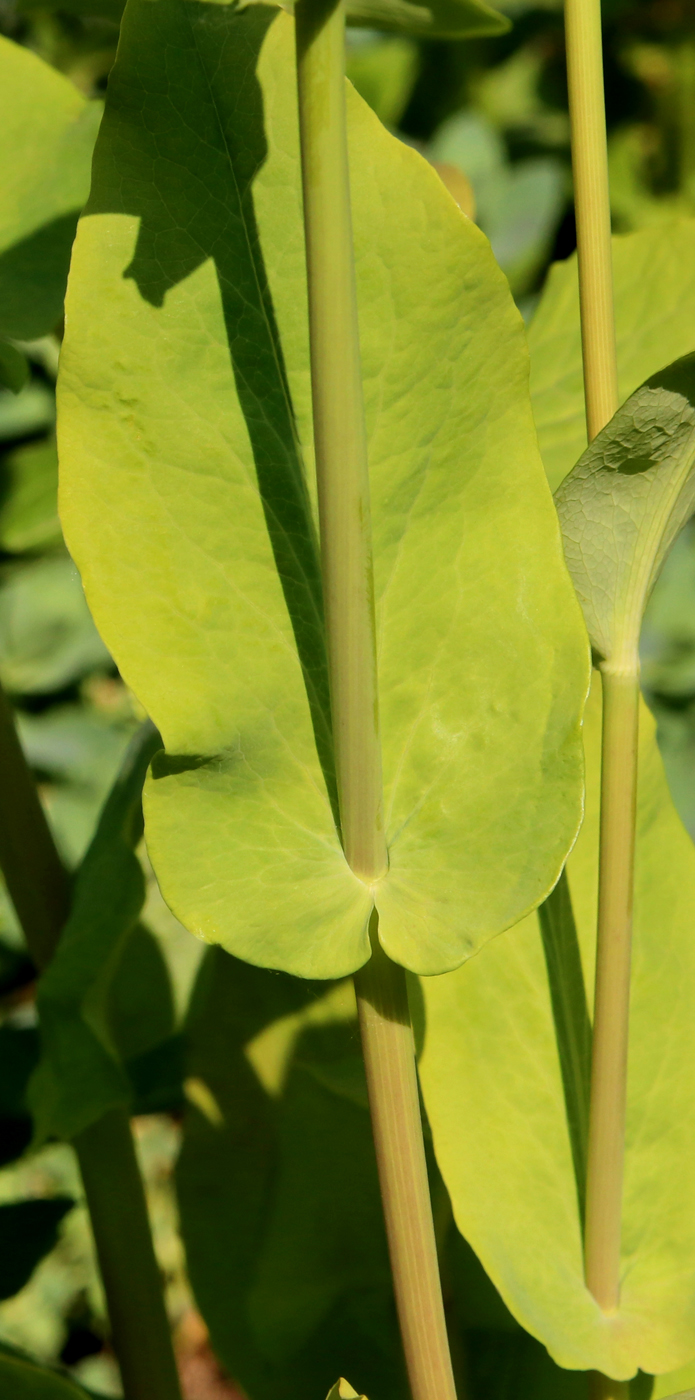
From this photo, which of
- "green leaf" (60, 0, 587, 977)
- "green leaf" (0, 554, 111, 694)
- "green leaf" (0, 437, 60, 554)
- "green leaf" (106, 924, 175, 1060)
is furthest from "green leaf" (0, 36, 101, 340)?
"green leaf" (0, 554, 111, 694)

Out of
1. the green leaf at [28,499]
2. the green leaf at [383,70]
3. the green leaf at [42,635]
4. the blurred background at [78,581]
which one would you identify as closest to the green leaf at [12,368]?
the blurred background at [78,581]

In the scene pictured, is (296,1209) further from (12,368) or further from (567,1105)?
(12,368)

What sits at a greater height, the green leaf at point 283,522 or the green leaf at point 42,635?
the green leaf at point 283,522

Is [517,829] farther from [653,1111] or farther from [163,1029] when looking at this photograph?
[163,1029]

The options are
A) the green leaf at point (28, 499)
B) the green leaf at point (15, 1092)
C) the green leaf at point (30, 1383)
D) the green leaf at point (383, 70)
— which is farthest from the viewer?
the green leaf at point (383, 70)

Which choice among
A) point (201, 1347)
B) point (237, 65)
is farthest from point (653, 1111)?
point (201, 1347)

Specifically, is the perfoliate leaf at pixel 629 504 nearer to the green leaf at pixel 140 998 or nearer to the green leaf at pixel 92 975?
the green leaf at pixel 92 975
